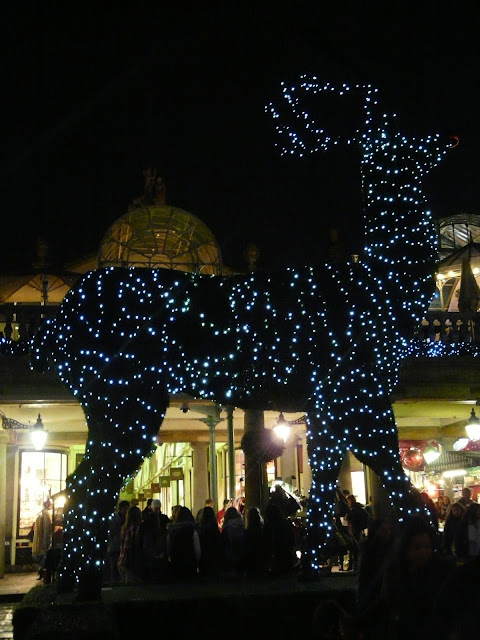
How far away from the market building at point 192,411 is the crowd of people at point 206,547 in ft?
17.2

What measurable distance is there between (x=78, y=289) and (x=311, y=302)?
208 centimetres

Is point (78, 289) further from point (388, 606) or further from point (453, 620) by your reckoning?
point (453, 620)

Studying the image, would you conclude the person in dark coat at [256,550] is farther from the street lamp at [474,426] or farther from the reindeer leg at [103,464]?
the street lamp at [474,426]

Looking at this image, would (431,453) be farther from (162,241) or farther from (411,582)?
(411,582)

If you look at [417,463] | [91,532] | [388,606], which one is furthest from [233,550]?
[417,463]

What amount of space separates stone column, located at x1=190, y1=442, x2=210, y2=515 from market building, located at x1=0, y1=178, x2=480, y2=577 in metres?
0.03

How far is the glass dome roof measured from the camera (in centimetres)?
2016

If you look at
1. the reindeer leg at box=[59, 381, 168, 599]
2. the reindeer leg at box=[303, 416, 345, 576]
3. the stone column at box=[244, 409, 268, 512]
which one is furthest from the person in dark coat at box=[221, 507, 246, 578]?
the stone column at box=[244, 409, 268, 512]

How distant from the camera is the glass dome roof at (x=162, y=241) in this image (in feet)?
66.1

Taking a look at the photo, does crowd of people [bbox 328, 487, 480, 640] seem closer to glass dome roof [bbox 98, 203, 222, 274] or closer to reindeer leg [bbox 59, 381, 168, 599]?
reindeer leg [bbox 59, 381, 168, 599]

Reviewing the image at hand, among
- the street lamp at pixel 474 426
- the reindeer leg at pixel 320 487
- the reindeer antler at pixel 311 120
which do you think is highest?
the reindeer antler at pixel 311 120

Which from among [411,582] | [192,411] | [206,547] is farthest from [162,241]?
[411,582]

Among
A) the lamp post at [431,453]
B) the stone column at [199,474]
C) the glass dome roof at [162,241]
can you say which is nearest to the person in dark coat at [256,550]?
the glass dome roof at [162,241]

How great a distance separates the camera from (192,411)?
Result: 66.3 ft
